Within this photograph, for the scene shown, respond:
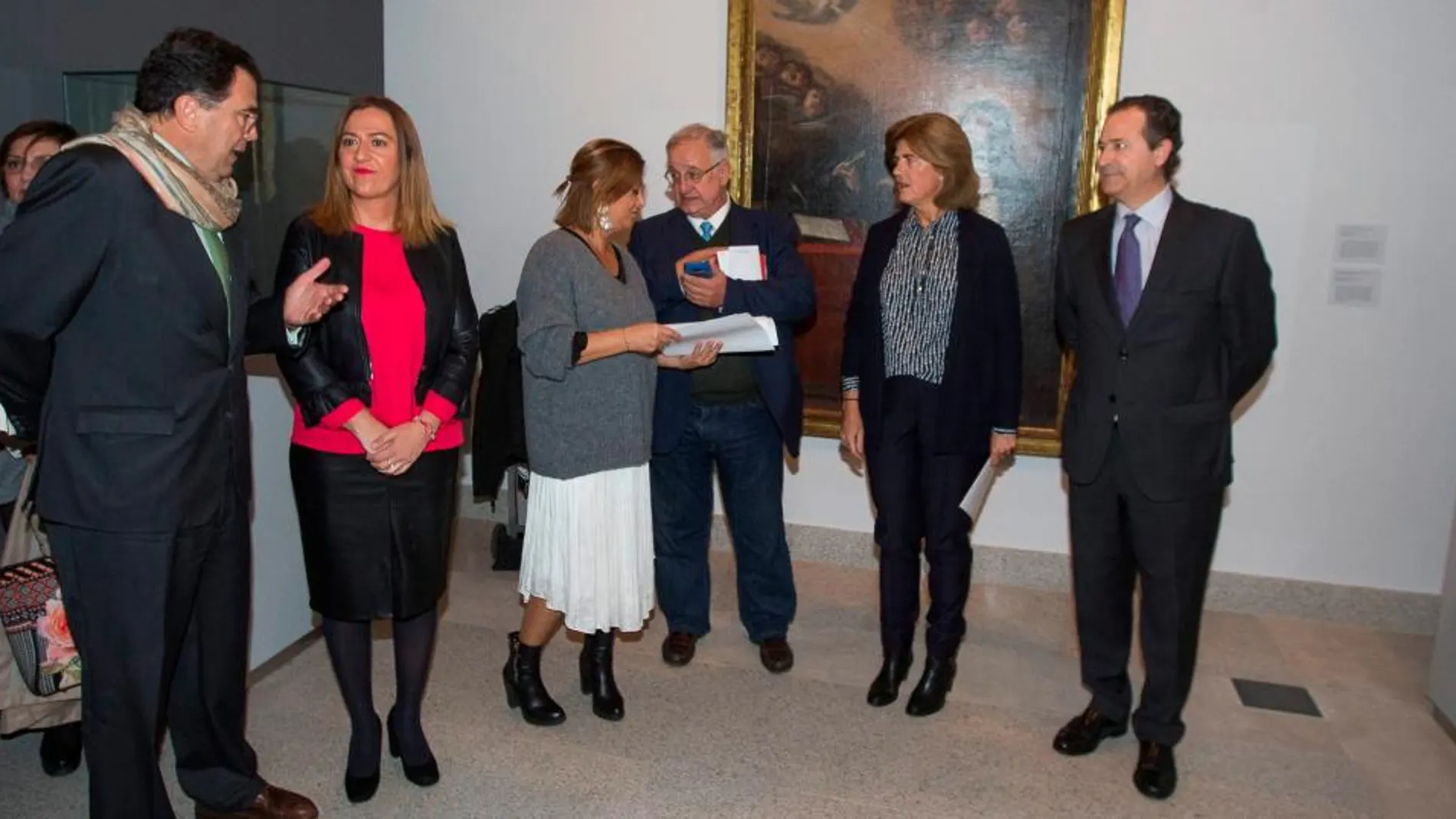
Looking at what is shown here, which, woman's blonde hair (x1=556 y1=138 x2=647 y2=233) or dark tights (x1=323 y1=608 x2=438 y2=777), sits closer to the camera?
dark tights (x1=323 y1=608 x2=438 y2=777)

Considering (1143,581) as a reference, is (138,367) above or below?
above

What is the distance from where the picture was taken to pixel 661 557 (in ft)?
13.1

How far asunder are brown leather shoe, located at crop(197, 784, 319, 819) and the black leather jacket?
39.0 inches

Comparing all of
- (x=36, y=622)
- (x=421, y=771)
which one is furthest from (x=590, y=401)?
(x=36, y=622)

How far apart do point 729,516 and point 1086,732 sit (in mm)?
1436

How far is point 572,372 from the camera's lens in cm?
311

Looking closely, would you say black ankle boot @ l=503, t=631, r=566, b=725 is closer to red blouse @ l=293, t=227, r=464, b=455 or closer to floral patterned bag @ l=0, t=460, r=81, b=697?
red blouse @ l=293, t=227, r=464, b=455

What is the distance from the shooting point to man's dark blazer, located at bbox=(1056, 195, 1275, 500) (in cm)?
293

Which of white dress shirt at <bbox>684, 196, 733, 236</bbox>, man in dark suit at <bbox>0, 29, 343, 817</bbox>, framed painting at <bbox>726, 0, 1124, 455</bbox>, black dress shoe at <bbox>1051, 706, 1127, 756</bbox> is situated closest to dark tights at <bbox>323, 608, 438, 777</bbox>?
→ man in dark suit at <bbox>0, 29, 343, 817</bbox>

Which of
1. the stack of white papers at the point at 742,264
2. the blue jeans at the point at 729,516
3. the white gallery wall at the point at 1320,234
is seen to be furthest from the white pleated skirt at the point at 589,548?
the white gallery wall at the point at 1320,234

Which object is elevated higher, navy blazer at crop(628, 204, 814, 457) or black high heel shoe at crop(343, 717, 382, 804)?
navy blazer at crop(628, 204, 814, 457)

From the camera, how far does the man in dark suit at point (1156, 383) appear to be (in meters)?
2.95

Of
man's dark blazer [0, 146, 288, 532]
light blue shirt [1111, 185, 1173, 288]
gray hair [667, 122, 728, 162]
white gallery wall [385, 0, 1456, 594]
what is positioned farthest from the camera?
white gallery wall [385, 0, 1456, 594]

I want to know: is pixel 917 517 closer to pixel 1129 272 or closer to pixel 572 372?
pixel 1129 272
